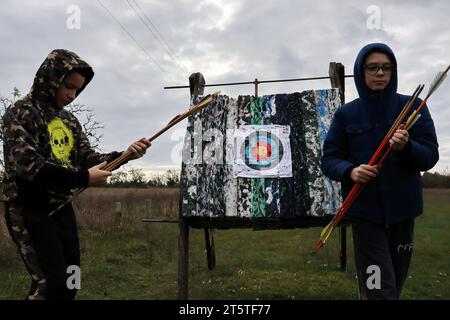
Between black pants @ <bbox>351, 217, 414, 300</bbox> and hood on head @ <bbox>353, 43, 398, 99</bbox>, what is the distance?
31.5 inches

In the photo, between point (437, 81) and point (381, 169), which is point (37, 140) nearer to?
point (381, 169)

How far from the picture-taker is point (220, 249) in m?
9.37

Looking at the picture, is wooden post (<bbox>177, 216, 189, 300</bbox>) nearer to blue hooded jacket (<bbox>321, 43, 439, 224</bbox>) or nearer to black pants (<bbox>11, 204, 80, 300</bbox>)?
black pants (<bbox>11, 204, 80, 300</bbox>)

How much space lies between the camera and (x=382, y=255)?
265 cm

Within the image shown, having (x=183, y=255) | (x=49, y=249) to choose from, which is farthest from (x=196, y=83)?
(x=49, y=249)

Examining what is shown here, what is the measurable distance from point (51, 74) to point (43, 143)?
1.35ft

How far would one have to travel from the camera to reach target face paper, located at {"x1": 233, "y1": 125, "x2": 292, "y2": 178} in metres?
5.08

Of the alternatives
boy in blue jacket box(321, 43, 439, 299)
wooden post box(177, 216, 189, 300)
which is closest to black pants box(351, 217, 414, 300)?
boy in blue jacket box(321, 43, 439, 299)

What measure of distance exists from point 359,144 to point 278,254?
20.2ft

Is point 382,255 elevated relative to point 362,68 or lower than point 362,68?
lower

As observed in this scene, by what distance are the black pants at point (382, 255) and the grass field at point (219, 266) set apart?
271 centimetres

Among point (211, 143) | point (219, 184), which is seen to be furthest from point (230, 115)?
point (219, 184)

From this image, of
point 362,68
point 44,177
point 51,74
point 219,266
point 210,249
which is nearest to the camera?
point 44,177
